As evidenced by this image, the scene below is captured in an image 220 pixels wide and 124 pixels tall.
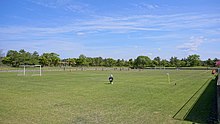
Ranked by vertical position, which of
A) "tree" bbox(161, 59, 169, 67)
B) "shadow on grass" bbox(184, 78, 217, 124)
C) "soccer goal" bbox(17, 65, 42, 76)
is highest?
"tree" bbox(161, 59, 169, 67)

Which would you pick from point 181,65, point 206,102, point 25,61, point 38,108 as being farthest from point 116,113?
point 181,65

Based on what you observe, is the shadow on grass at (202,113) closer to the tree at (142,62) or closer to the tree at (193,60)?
the tree at (193,60)

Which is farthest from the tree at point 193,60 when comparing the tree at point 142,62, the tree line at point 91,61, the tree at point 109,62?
the tree at point 109,62

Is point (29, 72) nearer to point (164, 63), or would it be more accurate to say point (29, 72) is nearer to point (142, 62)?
point (142, 62)

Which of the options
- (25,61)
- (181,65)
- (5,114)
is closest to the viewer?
(5,114)

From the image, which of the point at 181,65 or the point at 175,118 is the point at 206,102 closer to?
the point at 175,118

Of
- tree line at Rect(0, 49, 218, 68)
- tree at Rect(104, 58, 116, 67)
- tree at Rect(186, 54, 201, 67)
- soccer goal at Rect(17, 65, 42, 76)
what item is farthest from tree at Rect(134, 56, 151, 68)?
soccer goal at Rect(17, 65, 42, 76)

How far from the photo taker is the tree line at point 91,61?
8844cm

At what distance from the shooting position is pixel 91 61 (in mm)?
119188

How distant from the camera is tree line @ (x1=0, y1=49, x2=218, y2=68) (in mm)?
88438

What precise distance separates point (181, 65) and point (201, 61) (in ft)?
32.0

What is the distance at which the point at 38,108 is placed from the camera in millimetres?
11078

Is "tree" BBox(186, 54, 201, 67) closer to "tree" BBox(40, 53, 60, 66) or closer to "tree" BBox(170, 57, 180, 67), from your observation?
"tree" BBox(170, 57, 180, 67)

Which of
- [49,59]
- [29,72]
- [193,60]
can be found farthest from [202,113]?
[193,60]
